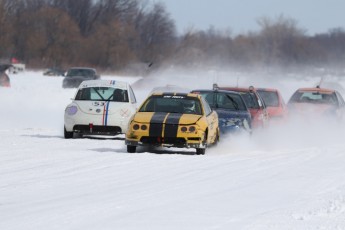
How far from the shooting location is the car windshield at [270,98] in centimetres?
2555

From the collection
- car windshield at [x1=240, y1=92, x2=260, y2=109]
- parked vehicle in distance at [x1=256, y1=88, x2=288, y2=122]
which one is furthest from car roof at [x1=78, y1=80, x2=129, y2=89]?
parked vehicle in distance at [x1=256, y1=88, x2=288, y2=122]

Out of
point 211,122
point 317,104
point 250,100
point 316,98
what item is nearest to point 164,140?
point 211,122

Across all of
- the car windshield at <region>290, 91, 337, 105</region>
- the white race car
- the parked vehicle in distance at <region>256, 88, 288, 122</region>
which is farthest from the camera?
the car windshield at <region>290, 91, 337, 105</region>

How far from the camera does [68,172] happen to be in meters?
13.9

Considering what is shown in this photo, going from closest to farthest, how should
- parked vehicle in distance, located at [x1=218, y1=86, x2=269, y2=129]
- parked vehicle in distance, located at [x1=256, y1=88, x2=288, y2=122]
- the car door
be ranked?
the car door < parked vehicle in distance, located at [x1=218, y1=86, x2=269, y2=129] < parked vehicle in distance, located at [x1=256, y1=88, x2=288, y2=122]

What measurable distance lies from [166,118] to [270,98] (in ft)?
27.2

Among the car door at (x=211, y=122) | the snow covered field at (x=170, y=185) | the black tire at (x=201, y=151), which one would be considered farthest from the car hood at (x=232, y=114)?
the black tire at (x=201, y=151)

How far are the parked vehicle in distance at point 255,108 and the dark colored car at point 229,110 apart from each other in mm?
871

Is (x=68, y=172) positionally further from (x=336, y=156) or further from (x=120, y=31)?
(x=120, y=31)

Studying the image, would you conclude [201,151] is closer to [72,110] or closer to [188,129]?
[188,129]

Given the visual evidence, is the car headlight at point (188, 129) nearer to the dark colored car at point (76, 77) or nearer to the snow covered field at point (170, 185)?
the snow covered field at point (170, 185)

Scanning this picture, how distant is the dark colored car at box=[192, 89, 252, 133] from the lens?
20500 mm

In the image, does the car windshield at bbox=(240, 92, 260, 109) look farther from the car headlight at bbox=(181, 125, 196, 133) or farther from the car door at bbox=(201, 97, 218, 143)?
the car headlight at bbox=(181, 125, 196, 133)

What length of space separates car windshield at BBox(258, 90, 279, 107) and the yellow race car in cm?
676
